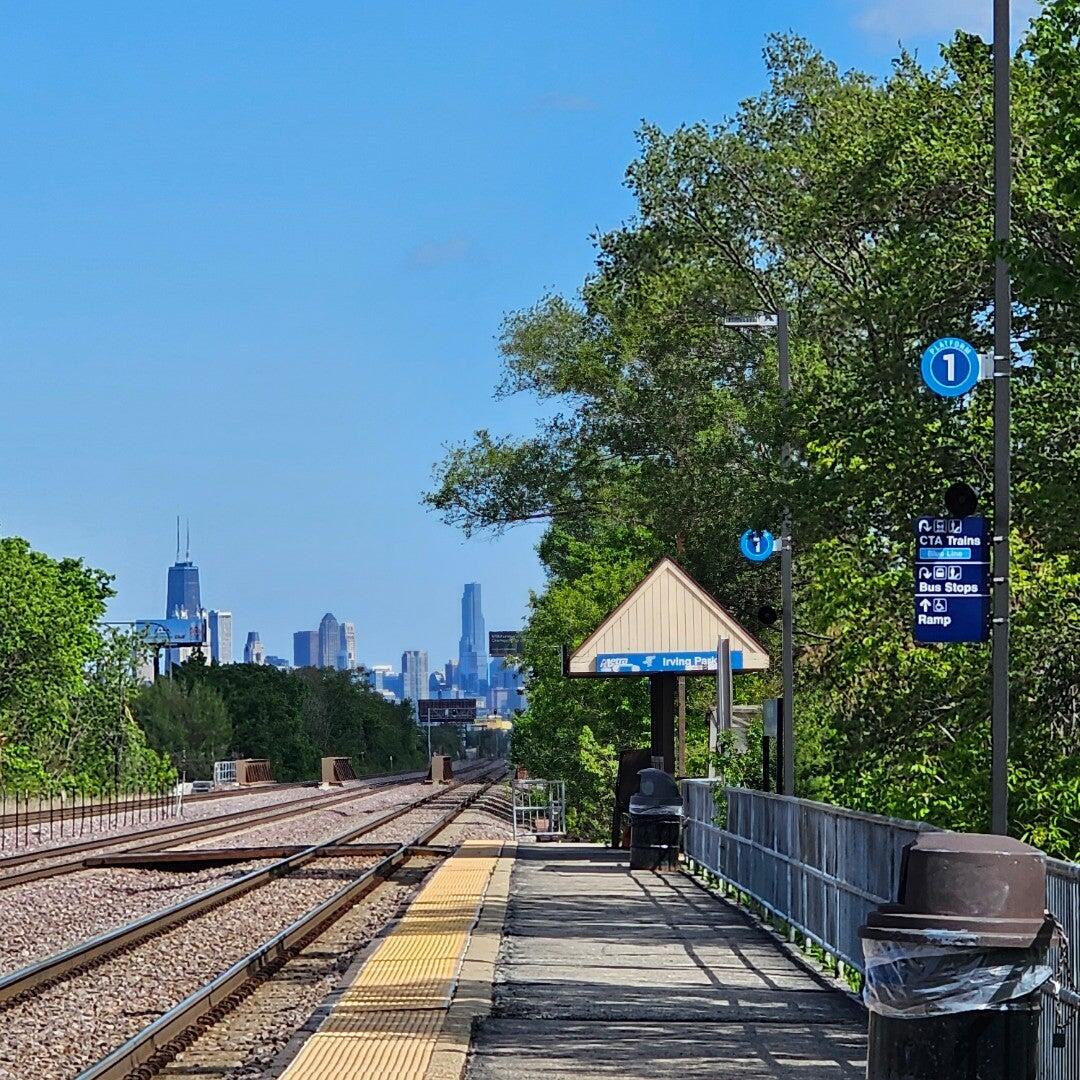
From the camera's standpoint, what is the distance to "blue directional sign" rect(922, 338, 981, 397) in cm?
1866

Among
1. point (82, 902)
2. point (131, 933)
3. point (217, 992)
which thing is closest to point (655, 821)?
point (82, 902)

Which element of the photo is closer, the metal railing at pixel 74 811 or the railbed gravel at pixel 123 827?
the railbed gravel at pixel 123 827

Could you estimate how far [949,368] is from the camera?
18.8 m

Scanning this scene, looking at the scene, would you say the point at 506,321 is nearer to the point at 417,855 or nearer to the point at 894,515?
the point at 417,855

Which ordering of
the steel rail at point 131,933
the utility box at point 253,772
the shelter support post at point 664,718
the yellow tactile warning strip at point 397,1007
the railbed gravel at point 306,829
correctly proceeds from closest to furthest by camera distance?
the yellow tactile warning strip at point 397,1007 → the steel rail at point 131,933 → the shelter support post at point 664,718 → the railbed gravel at point 306,829 → the utility box at point 253,772

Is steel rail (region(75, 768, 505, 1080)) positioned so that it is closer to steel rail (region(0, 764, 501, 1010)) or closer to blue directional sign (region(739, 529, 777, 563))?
steel rail (region(0, 764, 501, 1010))

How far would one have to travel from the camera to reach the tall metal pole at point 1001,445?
50.4ft

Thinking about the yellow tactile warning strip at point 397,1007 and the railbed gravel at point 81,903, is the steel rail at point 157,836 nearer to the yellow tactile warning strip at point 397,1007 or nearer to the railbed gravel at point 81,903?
the railbed gravel at point 81,903

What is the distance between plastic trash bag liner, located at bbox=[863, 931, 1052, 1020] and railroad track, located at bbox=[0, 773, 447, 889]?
21.4 meters

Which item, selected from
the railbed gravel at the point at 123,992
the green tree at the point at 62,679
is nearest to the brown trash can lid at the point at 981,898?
the railbed gravel at the point at 123,992

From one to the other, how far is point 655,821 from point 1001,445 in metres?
12.5

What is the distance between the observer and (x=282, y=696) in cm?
13538

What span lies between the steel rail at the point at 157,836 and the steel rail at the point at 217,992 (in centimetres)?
510

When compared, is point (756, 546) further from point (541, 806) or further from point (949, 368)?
point (541, 806)
